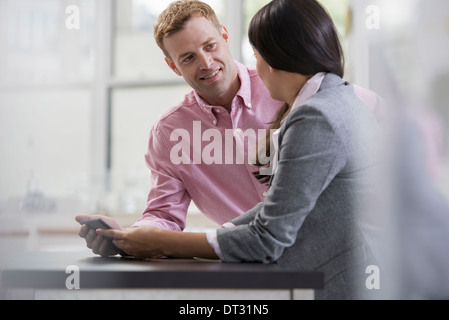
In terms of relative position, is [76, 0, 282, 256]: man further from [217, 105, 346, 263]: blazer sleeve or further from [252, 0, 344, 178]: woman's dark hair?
[217, 105, 346, 263]: blazer sleeve

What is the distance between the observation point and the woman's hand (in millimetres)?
1020

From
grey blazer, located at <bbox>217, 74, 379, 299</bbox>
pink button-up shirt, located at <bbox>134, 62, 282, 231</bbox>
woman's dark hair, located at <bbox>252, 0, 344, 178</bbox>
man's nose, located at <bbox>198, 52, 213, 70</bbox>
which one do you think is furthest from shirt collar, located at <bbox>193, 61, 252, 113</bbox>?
grey blazer, located at <bbox>217, 74, 379, 299</bbox>

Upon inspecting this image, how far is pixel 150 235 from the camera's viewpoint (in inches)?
40.3

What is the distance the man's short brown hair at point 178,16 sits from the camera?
1.71 m

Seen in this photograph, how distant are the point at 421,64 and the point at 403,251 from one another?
0.64 ft

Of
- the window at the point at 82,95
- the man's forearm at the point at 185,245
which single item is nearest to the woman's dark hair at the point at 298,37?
the man's forearm at the point at 185,245

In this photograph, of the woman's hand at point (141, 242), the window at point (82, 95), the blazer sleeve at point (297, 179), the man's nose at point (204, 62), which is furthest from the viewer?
the window at point (82, 95)

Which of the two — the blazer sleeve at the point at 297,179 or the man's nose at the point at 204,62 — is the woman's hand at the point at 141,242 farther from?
the man's nose at the point at 204,62

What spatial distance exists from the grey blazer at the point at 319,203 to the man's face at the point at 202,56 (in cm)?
78

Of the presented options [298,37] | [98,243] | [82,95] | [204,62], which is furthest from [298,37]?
[82,95]

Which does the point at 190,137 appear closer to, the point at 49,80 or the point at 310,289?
the point at 310,289

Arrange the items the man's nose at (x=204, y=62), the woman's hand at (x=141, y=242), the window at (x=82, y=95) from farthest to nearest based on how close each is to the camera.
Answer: the window at (x=82, y=95) → the man's nose at (x=204, y=62) → the woman's hand at (x=141, y=242)

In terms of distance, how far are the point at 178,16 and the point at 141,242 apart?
3.01 feet

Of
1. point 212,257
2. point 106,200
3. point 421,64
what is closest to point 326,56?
point 212,257
